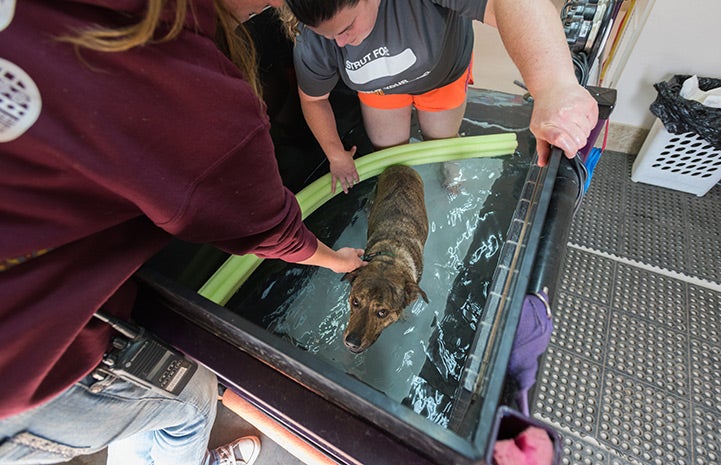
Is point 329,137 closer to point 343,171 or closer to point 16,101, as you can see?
point 343,171

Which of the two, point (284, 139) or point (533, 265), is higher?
point (533, 265)

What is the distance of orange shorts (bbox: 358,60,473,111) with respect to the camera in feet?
6.98

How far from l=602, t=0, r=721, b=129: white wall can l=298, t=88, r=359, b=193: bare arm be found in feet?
6.16

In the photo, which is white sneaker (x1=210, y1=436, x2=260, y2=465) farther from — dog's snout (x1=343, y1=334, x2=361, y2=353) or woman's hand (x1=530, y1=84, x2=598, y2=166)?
woman's hand (x1=530, y1=84, x2=598, y2=166)

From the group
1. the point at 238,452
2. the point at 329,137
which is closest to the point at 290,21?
the point at 329,137

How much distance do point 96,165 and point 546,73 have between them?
1150 mm

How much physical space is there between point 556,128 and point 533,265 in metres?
0.42

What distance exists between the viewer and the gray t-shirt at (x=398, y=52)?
158 cm

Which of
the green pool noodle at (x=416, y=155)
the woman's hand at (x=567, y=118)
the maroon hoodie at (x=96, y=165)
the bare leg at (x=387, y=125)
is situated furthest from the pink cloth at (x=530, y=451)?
the bare leg at (x=387, y=125)

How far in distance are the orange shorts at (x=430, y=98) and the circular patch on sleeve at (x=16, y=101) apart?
1.76 metres

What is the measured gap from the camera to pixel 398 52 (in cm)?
170

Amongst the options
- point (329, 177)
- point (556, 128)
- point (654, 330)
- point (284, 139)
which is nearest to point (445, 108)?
point (329, 177)

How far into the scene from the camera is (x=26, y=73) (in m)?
0.51

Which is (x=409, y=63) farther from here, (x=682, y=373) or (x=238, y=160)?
(x=682, y=373)
